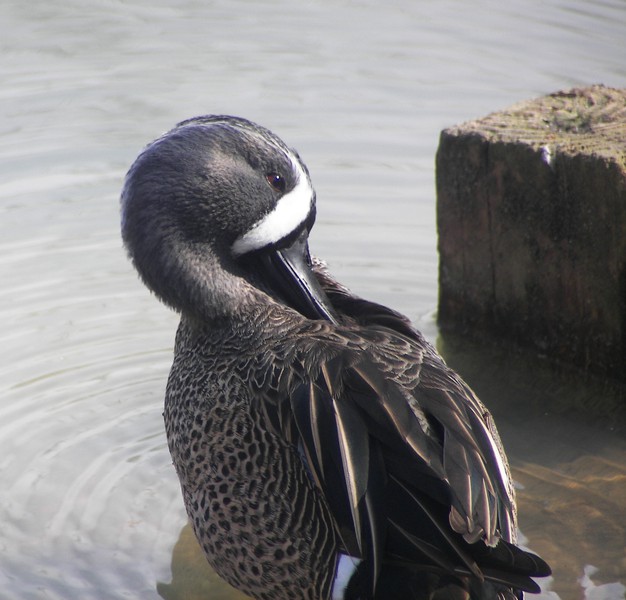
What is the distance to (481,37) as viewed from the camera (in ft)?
29.9

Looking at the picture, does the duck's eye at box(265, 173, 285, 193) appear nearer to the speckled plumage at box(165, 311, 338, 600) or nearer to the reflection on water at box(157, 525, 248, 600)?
the speckled plumage at box(165, 311, 338, 600)

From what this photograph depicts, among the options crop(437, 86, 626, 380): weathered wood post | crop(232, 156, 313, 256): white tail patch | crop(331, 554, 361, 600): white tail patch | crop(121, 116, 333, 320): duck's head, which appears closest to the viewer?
crop(331, 554, 361, 600): white tail patch

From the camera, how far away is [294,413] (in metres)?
3.18

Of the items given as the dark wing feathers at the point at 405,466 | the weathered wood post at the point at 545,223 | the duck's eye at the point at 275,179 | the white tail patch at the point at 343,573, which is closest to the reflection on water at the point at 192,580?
the white tail patch at the point at 343,573

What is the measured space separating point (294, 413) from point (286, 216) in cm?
71

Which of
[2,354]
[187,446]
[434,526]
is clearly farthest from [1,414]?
[434,526]

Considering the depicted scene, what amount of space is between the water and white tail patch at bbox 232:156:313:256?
1.22 meters

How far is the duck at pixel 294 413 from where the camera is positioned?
9.80 feet

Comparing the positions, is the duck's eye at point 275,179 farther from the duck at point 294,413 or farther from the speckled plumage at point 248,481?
the speckled plumage at point 248,481

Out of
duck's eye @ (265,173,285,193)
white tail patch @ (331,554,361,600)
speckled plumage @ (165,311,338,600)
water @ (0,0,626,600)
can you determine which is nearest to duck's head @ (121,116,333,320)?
duck's eye @ (265,173,285,193)

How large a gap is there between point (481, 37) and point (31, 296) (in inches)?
197

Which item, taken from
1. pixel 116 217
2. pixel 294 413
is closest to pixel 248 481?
pixel 294 413

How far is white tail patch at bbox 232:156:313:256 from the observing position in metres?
3.56

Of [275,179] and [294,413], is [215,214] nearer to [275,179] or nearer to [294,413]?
[275,179]
